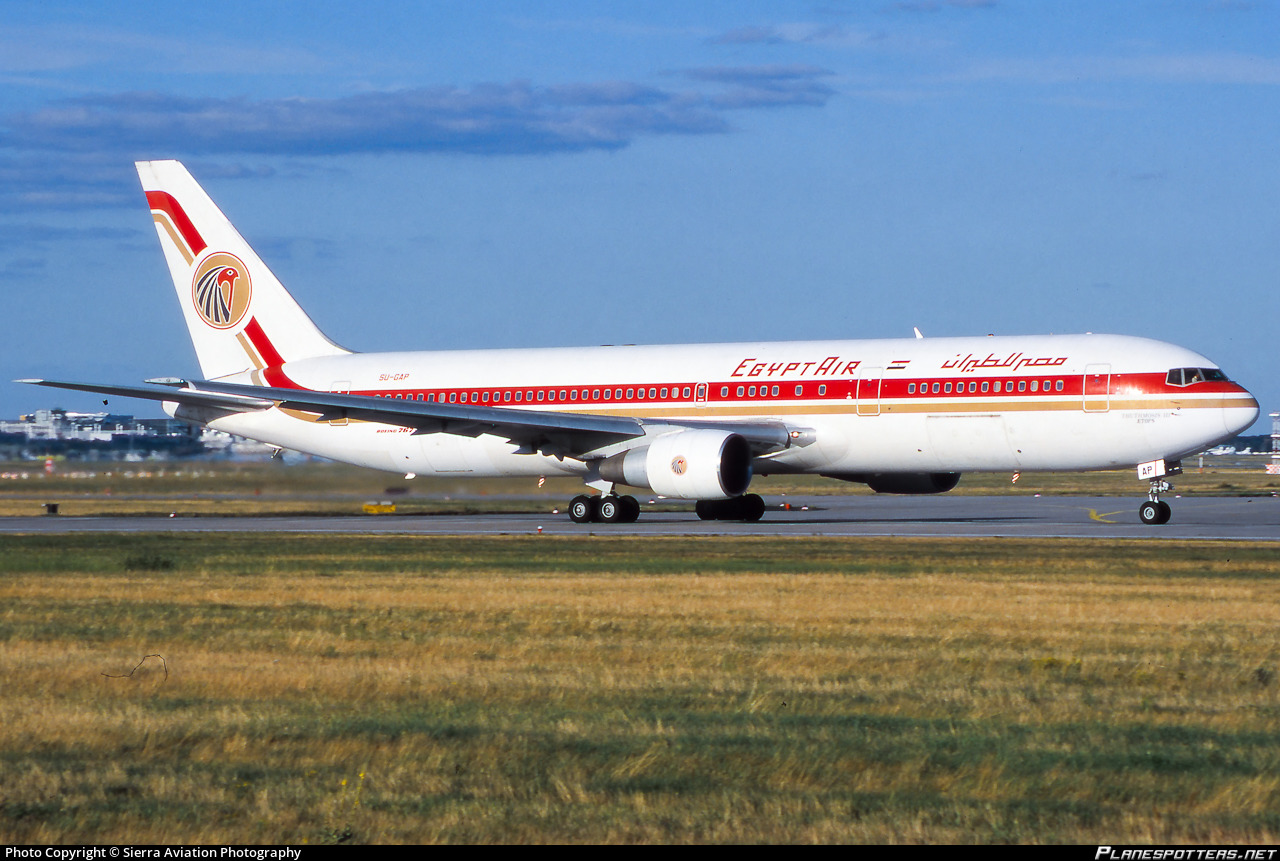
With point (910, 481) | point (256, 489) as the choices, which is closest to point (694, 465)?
point (910, 481)

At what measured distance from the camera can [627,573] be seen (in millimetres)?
21484

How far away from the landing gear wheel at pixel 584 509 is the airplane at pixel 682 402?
48 millimetres

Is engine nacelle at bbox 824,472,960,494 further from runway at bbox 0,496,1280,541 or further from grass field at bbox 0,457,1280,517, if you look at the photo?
grass field at bbox 0,457,1280,517

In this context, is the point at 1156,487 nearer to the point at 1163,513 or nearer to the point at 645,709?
the point at 1163,513

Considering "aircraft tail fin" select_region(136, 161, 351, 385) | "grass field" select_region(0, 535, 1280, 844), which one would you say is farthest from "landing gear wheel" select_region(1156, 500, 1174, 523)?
"aircraft tail fin" select_region(136, 161, 351, 385)

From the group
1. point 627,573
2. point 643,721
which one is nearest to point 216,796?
point 643,721

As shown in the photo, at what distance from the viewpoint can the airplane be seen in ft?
107

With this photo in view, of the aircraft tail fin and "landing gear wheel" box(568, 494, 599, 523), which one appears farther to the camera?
the aircraft tail fin

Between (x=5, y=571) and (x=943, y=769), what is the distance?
57.0 feet

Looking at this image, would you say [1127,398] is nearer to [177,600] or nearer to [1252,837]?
[177,600]

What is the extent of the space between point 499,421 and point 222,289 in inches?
469

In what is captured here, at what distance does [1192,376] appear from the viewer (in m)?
32.1

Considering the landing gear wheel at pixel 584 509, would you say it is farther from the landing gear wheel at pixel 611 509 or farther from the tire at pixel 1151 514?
the tire at pixel 1151 514

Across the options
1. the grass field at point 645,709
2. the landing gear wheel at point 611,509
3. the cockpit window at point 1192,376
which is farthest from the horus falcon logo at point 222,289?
the cockpit window at point 1192,376
